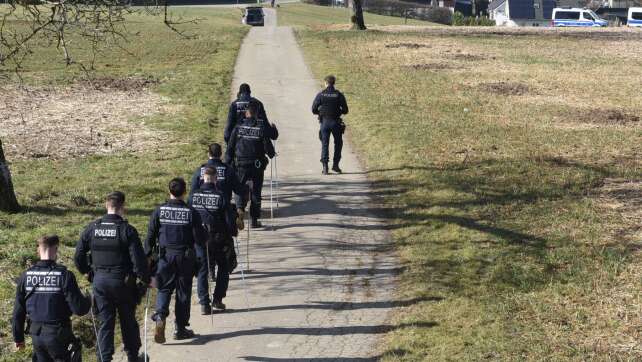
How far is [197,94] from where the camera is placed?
91.5ft

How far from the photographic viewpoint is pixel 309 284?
11.9m

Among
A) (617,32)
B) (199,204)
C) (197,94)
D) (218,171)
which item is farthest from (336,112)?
(617,32)

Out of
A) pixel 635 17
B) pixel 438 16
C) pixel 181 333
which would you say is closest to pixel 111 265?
pixel 181 333

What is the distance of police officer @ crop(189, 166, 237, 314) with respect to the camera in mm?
10406

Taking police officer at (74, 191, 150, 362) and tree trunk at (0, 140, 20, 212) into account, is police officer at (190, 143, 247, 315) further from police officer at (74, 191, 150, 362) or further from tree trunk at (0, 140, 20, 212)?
tree trunk at (0, 140, 20, 212)

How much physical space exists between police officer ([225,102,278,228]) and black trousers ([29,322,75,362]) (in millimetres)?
5644

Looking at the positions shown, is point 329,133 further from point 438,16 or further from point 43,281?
point 438,16

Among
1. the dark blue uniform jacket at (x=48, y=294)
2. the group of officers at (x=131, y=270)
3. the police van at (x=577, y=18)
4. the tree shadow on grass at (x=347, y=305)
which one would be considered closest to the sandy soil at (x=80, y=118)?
the group of officers at (x=131, y=270)

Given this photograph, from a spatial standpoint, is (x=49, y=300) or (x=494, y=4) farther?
(x=494, y=4)

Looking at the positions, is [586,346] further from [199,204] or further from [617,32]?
[617,32]

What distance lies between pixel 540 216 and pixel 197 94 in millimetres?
15942

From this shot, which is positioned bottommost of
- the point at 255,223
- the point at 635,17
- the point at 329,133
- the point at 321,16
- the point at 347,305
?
the point at 347,305

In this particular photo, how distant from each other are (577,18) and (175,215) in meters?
72.6

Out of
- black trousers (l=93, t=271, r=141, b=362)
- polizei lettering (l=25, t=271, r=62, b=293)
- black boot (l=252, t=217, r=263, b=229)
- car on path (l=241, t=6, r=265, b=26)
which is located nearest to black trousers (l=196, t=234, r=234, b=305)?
black trousers (l=93, t=271, r=141, b=362)
